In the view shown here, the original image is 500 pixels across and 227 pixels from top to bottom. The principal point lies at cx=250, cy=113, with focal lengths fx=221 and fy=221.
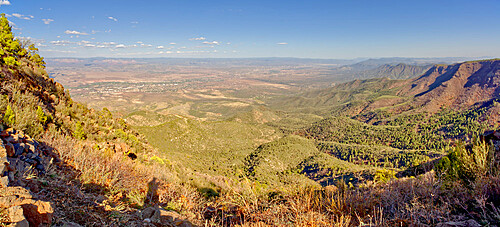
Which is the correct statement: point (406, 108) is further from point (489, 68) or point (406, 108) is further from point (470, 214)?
point (470, 214)

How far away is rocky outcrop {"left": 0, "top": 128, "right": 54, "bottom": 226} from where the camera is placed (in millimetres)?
2174

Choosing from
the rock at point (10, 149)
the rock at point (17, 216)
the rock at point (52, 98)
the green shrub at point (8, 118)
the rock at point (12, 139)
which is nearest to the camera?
the rock at point (17, 216)

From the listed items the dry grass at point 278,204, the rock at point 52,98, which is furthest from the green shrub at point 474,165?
the rock at point 52,98

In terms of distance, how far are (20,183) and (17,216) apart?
1.49m

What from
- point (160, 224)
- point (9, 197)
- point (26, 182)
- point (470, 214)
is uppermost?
point (9, 197)

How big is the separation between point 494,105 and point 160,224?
468ft

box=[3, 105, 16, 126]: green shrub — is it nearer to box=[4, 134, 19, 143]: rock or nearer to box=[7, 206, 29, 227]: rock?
box=[4, 134, 19, 143]: rock

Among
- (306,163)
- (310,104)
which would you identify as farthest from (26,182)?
(310,104)

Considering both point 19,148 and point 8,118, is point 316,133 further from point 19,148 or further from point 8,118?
point 19,148

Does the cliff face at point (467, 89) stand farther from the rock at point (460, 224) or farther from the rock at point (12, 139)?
the rock at point (12, 139)

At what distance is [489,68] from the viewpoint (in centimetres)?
13912

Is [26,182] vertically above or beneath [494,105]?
above

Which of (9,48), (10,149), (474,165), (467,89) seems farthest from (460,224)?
(467,89)

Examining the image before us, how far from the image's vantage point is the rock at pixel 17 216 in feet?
6.63
